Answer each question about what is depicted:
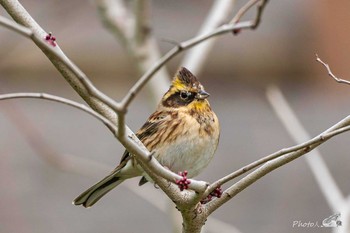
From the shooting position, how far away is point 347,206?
4516 mm

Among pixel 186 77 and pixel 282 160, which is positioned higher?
pixel 186 77

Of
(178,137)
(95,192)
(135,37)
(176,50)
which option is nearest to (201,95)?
(178,137)

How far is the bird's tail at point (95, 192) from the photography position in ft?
14.1

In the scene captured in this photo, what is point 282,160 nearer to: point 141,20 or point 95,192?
point 95,192

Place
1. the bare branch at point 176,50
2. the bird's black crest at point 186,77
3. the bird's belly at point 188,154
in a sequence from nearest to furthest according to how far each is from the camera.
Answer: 1. the bare branch at point 176,50
2. the bird's belly at point 188,154
3. the bird's black crest at point 186,77

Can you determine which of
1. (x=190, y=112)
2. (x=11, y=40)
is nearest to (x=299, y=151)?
(x=190, y=112)

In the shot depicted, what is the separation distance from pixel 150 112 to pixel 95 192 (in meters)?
2.39

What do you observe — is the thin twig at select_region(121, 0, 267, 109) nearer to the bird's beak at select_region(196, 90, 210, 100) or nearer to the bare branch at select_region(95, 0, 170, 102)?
the bird's beak at select_region(196, 90, 210, 100)

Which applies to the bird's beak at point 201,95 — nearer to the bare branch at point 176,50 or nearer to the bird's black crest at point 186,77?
the bird's black crest at point 186,77

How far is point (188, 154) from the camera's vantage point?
423 cm

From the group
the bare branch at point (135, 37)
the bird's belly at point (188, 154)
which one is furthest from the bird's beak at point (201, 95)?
the bare branch at point (135, 37)

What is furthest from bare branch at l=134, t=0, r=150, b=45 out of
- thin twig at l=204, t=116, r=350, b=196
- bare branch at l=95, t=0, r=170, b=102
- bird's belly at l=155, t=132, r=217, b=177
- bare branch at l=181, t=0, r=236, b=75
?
thin twig at l=204, t=116, r=350, b=196

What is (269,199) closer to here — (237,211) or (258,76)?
(237,211)

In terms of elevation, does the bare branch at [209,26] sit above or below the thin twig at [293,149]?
above
